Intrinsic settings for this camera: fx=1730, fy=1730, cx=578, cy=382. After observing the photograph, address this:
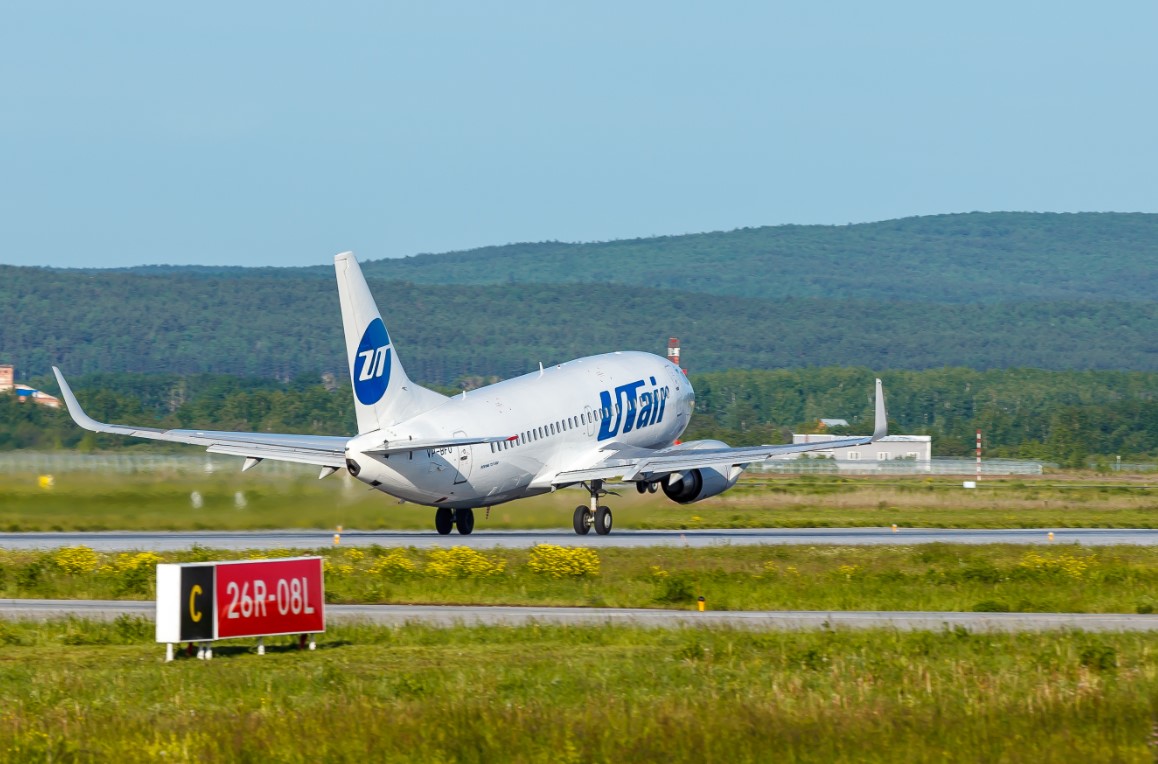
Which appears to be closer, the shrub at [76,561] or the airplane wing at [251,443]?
the shrub at [76,561]

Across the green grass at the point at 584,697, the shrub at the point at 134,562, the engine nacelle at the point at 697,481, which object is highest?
the engine nacelle at the point at 697,481

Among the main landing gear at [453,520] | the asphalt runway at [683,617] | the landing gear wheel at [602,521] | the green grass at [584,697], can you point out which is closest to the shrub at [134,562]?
the asphalt runway at [683,617]

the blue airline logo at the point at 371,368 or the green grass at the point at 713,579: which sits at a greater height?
the blue airline logo at the point at 371,368

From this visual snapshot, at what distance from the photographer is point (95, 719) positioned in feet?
70.8

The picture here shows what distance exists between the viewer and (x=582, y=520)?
56.4m

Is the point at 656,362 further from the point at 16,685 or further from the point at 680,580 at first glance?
the point at 16,685

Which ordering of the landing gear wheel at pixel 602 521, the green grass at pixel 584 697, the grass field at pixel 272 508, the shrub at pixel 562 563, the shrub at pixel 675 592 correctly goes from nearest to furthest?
1. the green grass at pixel 584 697
2. the shrub at pixel 675 592
3. the shrub at pixel 562 563
4. the landing gear wheel at pixel 602 521
5. the grass field at pixel 272 508

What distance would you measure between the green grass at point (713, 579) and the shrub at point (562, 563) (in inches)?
7.9

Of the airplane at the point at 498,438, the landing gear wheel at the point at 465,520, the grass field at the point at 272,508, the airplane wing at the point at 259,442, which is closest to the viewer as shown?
the airplane at the point at 498,438

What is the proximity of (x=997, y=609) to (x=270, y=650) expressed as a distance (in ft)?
50.3

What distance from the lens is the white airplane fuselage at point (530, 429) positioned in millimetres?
49375

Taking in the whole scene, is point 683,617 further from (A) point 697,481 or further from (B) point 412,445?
(A) point 697,481

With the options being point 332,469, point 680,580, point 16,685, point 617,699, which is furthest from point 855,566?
point 16,685

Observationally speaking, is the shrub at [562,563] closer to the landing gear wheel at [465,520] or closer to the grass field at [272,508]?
the landing gear wheel at [465,520]
